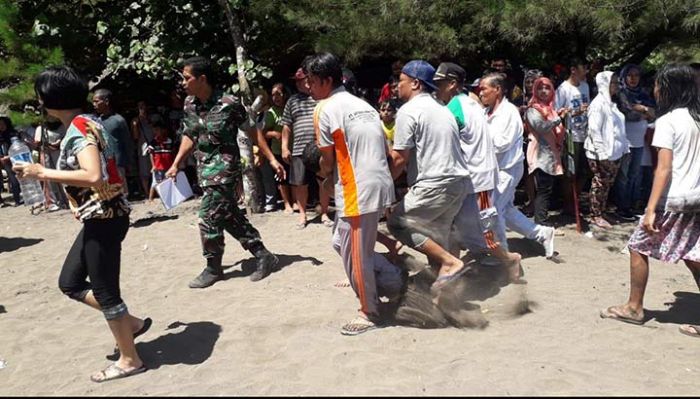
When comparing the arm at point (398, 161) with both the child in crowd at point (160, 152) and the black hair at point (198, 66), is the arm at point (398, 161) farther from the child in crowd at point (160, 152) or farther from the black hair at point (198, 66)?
the child in crowd at point (160, 152)

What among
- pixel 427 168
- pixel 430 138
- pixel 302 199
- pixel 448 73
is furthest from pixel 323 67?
pixel 302 199

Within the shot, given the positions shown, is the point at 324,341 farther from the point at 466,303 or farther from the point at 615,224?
the point at 615,224

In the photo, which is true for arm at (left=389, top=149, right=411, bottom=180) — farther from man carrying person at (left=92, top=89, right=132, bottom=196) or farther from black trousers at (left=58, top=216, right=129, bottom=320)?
man carrying person at (left=92, top=89, right=132, bottom=196)

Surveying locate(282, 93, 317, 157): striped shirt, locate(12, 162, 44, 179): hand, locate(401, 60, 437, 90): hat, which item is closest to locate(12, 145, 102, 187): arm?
locate(12, 162, 44, 179): hand

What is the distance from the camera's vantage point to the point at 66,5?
904 cm

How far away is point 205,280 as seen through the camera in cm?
530

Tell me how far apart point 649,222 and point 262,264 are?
302 cm

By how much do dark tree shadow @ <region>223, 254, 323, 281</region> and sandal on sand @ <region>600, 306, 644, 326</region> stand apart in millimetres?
2461

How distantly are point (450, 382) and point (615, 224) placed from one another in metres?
4.55

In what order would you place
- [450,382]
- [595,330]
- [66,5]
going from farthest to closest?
[66,5] < [595,330] < [450,382]

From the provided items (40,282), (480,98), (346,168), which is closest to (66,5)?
(40,282)

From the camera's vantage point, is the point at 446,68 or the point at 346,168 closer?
the point at 346,168

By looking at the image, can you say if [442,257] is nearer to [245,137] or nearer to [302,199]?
[302,199]

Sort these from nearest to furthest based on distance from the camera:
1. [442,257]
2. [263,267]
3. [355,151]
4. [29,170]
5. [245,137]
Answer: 1. [29,170]
2. [355,151]
3. [442,257]
4. [263,267]
5. [245,137]
